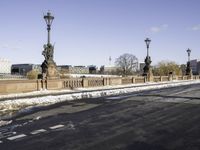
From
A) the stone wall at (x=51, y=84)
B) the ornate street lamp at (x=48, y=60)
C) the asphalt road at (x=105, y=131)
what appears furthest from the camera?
the ornate street lamp at (x=48, y=60)

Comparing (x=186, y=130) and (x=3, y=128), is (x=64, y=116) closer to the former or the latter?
(x=3, y=128)

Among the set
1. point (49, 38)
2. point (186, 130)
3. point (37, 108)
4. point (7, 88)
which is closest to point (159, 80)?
point (49, 38)

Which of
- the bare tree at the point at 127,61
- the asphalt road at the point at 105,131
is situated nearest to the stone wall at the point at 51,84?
the asphalt road at the point at 105,131

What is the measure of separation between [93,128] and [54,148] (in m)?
2.85

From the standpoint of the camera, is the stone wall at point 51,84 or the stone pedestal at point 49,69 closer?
the stone wall at point 51,84

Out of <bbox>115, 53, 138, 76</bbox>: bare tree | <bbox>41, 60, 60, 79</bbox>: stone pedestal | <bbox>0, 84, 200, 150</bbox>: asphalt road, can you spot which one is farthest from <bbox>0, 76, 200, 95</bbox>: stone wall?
<bbox>115, 53, 138, 76</bbox>: bare tree

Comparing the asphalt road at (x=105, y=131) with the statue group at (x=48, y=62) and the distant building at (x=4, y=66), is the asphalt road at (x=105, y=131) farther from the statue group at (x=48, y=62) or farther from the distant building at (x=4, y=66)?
the distant building at (x=4, y=66)

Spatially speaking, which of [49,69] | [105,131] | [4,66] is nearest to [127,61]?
[4,66]

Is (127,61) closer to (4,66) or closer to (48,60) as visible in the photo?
(4,66)

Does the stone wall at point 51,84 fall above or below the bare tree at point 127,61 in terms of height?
below

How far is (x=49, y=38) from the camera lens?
3319 centimetres

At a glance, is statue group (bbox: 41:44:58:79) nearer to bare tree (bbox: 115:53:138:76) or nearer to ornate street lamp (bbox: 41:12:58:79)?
ornate street lamp (bbox: 41:12:58:79)

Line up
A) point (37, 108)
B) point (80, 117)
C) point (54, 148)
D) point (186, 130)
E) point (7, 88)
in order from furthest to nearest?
point (7, 88)
point (37, 108)
point (80, 117)
point (186, 130)
point (54, 148)

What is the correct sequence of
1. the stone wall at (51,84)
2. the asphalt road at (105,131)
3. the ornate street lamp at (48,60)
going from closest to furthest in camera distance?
the asphalt road at (105,131) < the stone wall at (51,84) < the ornate street lamp at (48,60)
